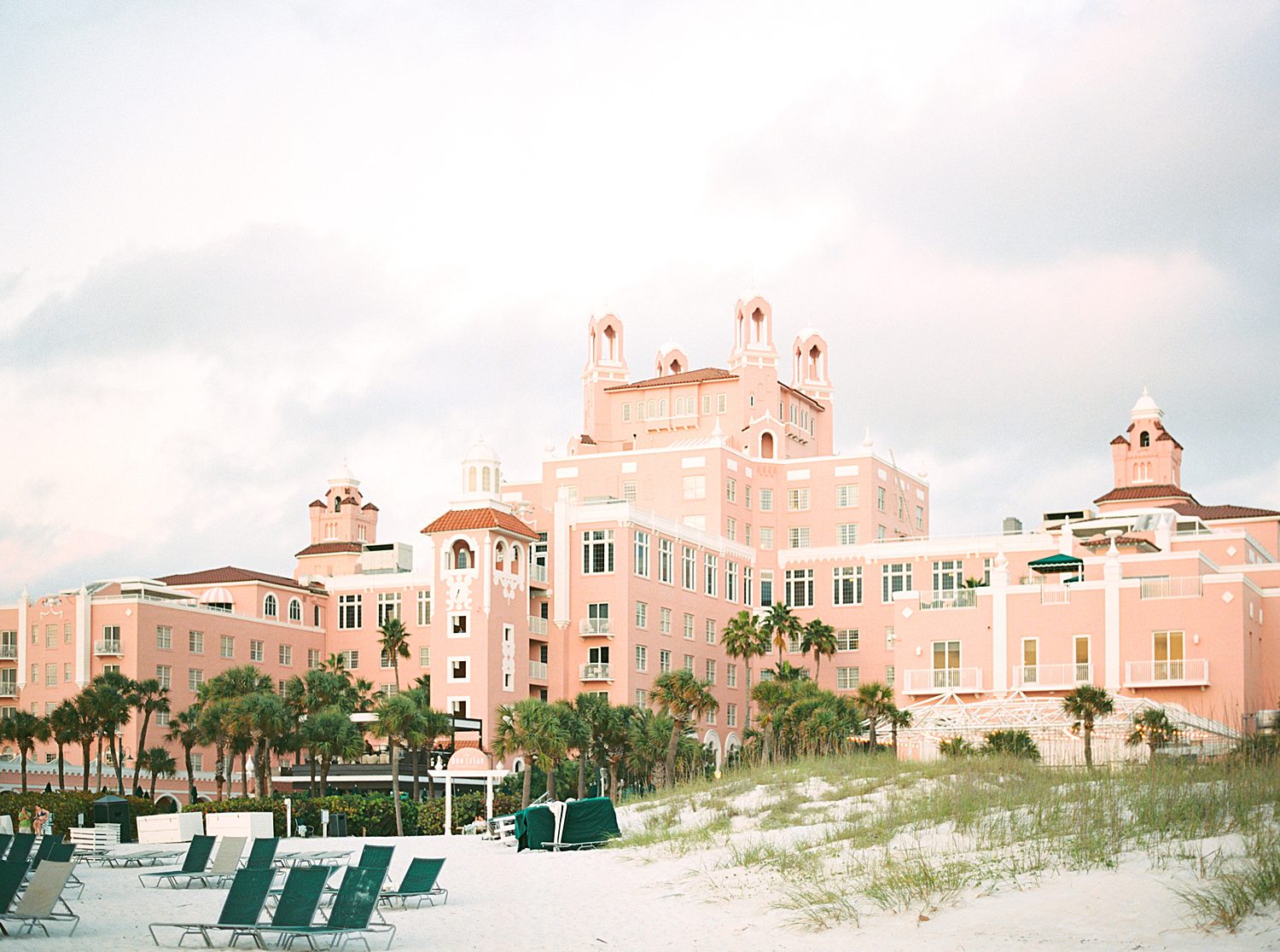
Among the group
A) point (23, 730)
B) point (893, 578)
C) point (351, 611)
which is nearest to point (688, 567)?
point (893, 578)

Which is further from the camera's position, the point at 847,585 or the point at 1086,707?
the point at 847,585

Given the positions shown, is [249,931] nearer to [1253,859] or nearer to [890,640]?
[1253,859]

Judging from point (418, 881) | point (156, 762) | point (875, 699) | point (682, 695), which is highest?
point (418, 881)

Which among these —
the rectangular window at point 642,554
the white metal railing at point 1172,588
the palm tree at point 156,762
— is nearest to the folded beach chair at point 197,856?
the white metal railing at point 1172,588

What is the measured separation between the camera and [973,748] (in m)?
43.6

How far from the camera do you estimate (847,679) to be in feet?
263

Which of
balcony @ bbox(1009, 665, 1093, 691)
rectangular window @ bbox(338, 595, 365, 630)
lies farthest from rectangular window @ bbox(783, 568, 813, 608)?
balcony @ bbox(1009, 665, 1093, 691)

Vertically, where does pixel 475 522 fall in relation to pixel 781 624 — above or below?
above

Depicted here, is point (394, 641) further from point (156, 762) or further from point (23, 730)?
point (23, 730)

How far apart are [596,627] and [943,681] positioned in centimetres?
1780

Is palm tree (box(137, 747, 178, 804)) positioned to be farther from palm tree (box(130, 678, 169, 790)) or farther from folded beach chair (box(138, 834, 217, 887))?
folded beach chair (box(138, 834, 217, 887))

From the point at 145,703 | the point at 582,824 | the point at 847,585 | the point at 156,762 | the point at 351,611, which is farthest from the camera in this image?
the point at 351,611

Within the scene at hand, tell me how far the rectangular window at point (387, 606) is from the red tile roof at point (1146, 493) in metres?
37.9

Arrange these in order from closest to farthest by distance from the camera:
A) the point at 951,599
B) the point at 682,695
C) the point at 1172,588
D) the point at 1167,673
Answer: the point at 1167,673 < the point at 1172,588 < the point at 951,599 < the point at 682,695
